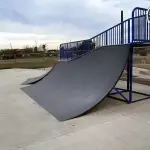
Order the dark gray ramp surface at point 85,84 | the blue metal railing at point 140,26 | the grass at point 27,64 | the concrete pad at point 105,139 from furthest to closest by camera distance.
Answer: the grass at point 27,64 → the blue metal railing at point 140,26 → the dark gray ramp surface at point 85,84 → the concrete pad at point 105,139

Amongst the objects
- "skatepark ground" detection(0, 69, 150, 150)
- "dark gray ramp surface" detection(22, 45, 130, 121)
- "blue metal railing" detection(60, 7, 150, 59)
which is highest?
"blue metal railing" detection(60, 7, 150, 59)

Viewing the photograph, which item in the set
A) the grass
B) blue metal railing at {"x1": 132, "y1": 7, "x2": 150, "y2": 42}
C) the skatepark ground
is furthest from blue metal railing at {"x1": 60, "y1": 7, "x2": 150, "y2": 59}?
the grass

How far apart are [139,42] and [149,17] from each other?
28.9 inches

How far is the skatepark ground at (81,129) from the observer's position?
300 centimetres

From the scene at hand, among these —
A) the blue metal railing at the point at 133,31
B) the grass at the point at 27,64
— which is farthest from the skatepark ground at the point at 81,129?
the grass at the point at 27,64

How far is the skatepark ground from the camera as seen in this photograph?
300 centimetres

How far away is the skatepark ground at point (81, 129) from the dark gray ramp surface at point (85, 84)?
270 mm

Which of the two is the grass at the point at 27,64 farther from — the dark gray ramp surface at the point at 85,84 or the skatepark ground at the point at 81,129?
the skatepark ground at the point at 81,129

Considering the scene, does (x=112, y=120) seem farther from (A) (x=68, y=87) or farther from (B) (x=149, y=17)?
(B) (x=149, y=17)

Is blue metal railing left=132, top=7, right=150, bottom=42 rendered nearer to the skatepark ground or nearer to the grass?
the skatepark ground

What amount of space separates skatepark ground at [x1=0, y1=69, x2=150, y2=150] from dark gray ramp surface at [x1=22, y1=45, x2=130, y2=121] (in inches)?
10.6

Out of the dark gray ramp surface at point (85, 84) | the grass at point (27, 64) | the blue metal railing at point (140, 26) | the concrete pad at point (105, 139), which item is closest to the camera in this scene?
the concrete pad at point (105, 139)

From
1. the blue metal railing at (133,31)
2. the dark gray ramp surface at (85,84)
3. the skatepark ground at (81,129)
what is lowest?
the skatepark ground at (81,129)

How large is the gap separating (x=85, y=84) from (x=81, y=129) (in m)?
1.98
